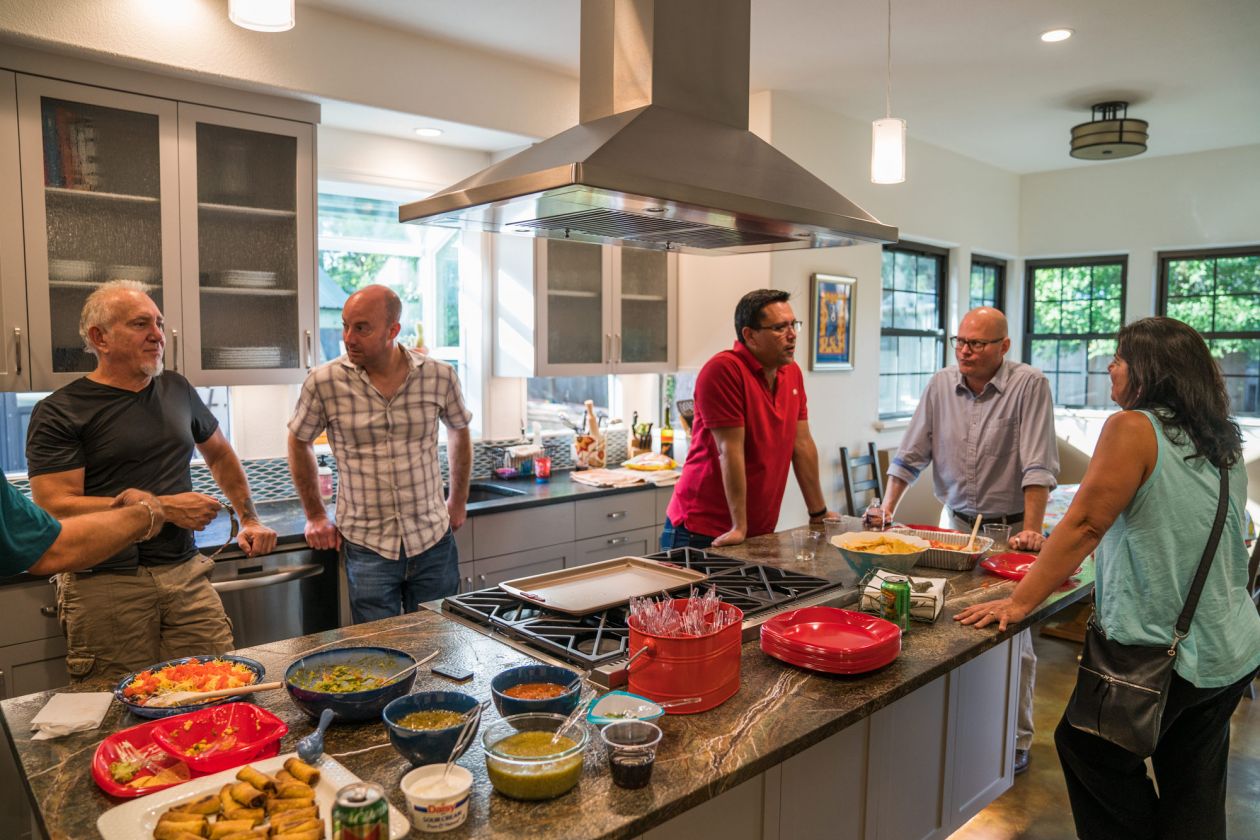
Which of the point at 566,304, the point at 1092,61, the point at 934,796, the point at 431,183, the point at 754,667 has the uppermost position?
the point at 1092,61

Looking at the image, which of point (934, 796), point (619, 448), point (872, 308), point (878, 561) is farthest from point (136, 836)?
point (872, 308)

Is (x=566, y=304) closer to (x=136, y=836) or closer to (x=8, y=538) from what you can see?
(x=8, y=538)

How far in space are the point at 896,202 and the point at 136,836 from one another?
4.98m

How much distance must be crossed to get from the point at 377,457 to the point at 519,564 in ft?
3.16

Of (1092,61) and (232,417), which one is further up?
(1092,61)

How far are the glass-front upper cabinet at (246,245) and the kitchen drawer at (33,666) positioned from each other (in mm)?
982

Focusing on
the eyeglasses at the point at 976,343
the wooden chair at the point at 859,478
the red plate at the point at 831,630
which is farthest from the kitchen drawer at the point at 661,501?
the red plate at the point at 831,630

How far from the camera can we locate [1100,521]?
6.51 ft

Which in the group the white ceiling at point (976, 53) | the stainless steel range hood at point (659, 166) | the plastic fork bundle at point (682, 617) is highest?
the white ceiling at point (976, 53)

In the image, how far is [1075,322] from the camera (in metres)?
6.45

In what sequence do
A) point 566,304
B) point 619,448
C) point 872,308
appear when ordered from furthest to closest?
point 872,308
point 619,448
point 566,304

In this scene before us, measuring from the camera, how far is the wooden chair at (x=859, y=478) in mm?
4941

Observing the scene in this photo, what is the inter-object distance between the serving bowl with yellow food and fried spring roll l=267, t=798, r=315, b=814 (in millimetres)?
1530

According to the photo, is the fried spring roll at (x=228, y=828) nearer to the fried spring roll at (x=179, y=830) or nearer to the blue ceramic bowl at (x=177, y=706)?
the fried spring roll at (x=179, y=830)
